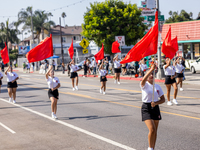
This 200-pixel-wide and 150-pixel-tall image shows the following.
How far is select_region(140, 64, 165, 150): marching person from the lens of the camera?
227 inches

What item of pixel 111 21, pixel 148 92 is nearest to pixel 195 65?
pixel 111 21

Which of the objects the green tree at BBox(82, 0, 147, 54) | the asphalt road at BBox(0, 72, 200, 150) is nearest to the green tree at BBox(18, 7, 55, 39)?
the green tree at BBox(82, 0, 147, 54)

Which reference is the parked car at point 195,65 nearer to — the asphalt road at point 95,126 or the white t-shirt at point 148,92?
the asphalt road at point 95,126

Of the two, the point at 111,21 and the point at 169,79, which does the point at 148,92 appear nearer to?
the point at 169,79

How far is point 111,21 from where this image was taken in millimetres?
29594

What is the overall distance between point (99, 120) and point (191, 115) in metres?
3.17

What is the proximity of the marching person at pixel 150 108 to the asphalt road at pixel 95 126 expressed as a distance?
815mm

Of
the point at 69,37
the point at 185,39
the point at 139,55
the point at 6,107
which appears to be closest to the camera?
the point at 139,55

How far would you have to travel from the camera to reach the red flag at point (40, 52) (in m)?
10.0

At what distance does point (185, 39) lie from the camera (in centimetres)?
3362

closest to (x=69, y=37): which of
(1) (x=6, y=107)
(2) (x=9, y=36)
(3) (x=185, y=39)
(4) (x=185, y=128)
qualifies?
(2) (x=9, y=36)

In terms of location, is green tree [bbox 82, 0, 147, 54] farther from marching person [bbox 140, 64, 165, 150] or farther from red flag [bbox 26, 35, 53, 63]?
marching person [bbox 140, 64, 165, 150]

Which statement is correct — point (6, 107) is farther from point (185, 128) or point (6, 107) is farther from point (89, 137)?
point (185, 128)

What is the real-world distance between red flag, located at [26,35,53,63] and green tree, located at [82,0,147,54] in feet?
63.4
